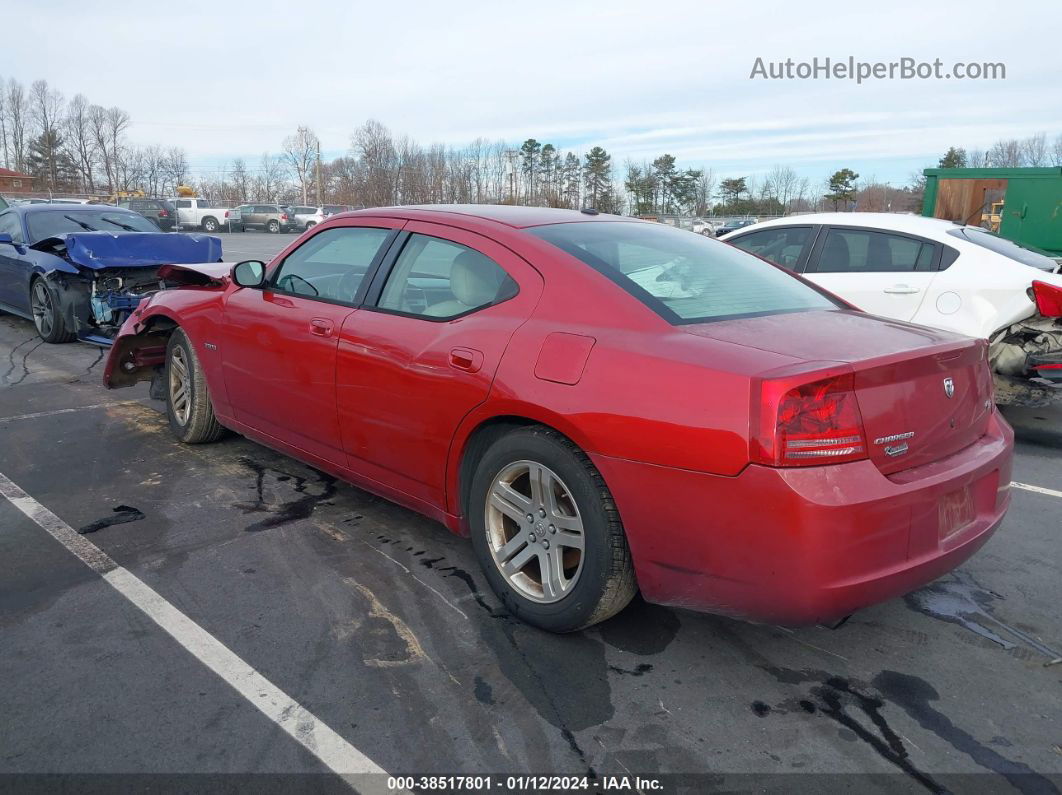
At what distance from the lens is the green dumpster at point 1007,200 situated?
12.5 metres

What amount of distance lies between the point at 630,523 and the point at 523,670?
2.11ft

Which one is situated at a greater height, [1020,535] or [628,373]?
[628,373]

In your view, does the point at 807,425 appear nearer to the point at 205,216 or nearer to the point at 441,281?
the point at 441,281

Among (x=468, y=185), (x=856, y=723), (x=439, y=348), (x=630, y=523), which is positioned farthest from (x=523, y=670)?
(x=468, y=185)

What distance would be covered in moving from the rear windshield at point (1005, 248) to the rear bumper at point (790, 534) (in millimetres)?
4332

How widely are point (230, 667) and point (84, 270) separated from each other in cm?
711

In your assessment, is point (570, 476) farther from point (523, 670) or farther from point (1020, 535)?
point (1020, 535)

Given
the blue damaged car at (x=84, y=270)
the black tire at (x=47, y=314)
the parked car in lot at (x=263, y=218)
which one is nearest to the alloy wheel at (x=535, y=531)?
the blue damaged car at (x=84, y=270)

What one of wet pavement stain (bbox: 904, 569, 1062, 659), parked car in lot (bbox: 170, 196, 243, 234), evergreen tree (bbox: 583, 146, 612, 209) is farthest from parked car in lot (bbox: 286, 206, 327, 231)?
wet pavement stain (bbox: 904, 569, 1062, 659)

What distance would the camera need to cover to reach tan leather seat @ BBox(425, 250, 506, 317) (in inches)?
127

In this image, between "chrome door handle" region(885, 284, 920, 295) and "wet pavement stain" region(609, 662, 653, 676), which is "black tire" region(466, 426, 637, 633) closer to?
"wet pavement stain" region(609, 662, 653, 676)

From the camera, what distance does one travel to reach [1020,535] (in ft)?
13.3

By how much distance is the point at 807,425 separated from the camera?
7.79 feet

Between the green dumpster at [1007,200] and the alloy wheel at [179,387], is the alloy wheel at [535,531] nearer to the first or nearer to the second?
the alloy wheel at [179,387]
